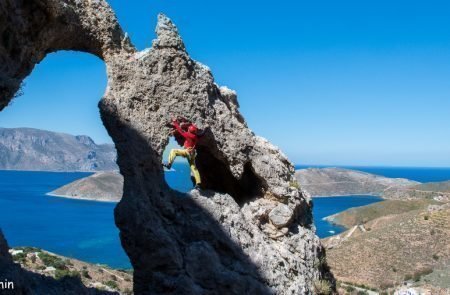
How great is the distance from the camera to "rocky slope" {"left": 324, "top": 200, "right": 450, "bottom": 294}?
47969 millimetres

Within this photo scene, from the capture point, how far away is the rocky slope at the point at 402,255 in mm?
47969

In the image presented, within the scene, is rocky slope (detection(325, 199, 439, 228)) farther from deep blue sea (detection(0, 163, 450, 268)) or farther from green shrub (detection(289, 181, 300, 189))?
green shrub (detection(289, 181, 300, 189))

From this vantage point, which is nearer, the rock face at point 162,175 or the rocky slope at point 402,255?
the rock face at point 162,175

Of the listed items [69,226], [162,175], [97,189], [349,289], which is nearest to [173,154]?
[162,175]

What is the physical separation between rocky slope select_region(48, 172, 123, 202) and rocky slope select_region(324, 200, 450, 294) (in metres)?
124

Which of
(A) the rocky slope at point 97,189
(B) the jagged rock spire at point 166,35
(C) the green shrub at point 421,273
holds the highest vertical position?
(B) the jagged rock spire at point 166,35

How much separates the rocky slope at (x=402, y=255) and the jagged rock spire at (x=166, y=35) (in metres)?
38.9

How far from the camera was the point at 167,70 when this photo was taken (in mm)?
11516

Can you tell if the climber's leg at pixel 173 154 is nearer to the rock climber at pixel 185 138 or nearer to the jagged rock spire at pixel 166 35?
the rock climber at pixel 185 138

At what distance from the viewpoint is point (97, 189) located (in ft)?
583

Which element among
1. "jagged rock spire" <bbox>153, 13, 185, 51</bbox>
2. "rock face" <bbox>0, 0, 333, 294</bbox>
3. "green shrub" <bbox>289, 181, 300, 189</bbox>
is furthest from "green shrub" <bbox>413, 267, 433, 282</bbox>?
"jagged rock spire" <bbox>153, 13, 185, 51</bbox>

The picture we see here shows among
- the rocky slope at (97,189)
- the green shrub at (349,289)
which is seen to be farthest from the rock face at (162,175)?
the rocky slope at (97,189)

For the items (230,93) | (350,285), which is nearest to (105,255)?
(350,285)

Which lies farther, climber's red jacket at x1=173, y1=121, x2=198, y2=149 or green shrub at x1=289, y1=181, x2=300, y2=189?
green shrub at x1=289, y1=181, x2=300, y2=189
